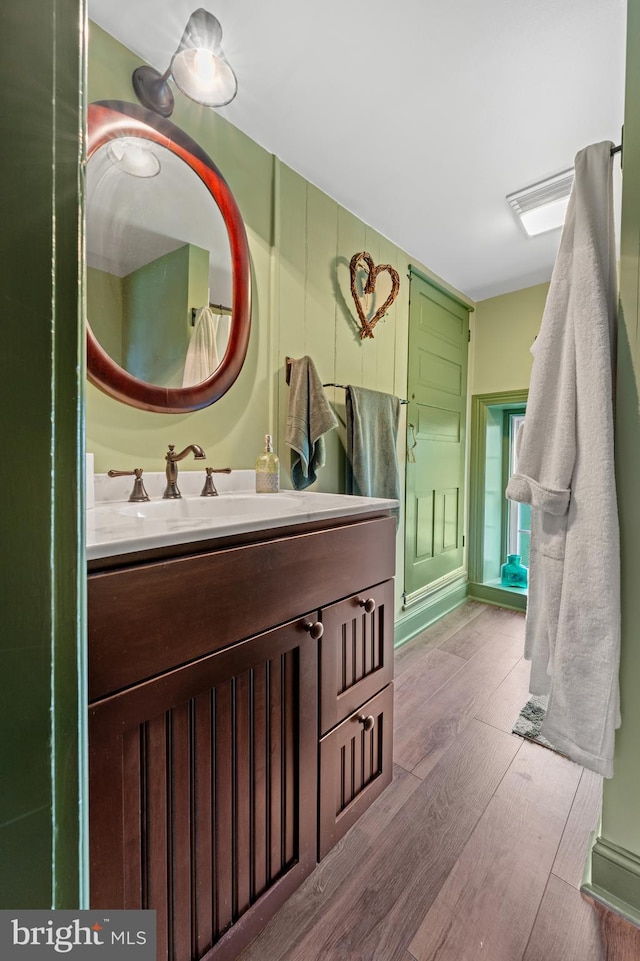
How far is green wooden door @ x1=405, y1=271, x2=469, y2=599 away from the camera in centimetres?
229

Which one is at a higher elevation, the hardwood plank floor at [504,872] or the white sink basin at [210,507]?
the white sink basin at [210,507]

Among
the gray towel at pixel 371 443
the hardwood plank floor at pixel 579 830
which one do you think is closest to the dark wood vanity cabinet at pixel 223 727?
the hardwood plank floor at pixel 579 830

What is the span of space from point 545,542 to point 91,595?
3.30 feet

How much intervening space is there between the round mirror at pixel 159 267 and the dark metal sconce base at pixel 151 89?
0.04 meters

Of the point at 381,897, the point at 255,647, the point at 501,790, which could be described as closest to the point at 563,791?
the point at 501,790

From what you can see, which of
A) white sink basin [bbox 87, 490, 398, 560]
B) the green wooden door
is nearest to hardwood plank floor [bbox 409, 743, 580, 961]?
white sink basin [bbox 87, 490, 398, 560]

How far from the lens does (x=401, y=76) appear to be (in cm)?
121

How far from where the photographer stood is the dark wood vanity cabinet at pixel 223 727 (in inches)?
23.4

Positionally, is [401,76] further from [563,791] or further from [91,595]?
[563,791]

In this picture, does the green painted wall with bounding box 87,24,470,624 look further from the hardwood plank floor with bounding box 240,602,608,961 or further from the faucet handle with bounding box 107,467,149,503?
the hardwood plank floor with bounding box 240,602,608,961

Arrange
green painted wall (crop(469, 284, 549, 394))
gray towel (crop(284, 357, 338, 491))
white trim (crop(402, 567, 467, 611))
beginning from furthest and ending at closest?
green painted wall (crop(469, 284, 549, 394)) < white trim (crop(402, 567, 467, 611)) < gray towel (crop(284, 357, 338, 491))

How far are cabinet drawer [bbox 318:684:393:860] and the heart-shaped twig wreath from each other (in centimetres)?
155

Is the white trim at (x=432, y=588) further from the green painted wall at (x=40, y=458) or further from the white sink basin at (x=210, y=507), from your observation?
the green painted wall at (x=40, y=458)

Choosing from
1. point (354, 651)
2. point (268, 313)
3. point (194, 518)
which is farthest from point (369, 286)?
point (354, 651)
